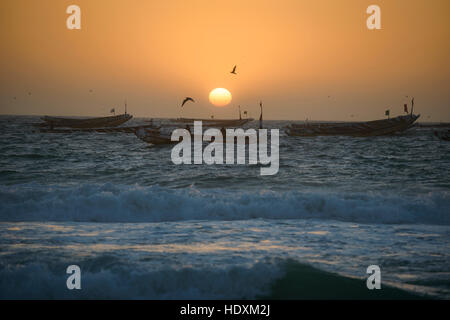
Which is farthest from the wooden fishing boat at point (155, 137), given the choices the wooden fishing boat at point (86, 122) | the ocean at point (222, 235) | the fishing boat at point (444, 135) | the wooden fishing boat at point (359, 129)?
the wooden fishing boat at point (86, 122)

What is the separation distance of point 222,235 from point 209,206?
365cm

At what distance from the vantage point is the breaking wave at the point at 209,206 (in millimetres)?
11797

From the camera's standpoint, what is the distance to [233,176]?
19234 millimetres

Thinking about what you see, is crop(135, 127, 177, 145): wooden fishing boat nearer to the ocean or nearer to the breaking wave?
the ocean

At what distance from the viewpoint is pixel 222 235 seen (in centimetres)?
912

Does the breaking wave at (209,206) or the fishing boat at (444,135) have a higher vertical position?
the fishing boat at (444,135)

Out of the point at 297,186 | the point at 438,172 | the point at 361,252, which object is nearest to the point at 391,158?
the point at 438,172

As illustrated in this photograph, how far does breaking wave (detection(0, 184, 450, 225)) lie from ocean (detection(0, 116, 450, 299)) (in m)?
0.05

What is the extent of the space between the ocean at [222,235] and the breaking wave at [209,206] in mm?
50

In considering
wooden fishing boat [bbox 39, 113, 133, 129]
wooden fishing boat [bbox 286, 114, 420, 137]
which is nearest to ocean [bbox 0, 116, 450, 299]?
wooden fishing boat [bbox 286, 114, 420, 137]

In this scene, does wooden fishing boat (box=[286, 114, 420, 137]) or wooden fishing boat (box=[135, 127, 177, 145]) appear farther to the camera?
wooden fishing boat (box=[286, 114, 420, 137])

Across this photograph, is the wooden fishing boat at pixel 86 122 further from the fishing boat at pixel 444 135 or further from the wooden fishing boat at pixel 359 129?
the fishing boat at pixel 444 135

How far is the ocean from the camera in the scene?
605cm

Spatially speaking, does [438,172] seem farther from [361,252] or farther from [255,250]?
[255,250]
